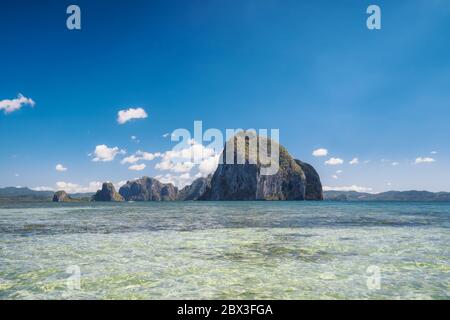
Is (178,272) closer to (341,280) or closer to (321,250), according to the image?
(341,280)

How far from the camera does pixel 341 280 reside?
11.5 m

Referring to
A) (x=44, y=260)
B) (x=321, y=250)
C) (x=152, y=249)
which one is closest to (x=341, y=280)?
(x=321, y=250)

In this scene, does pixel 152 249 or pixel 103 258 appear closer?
pixel 103 258
